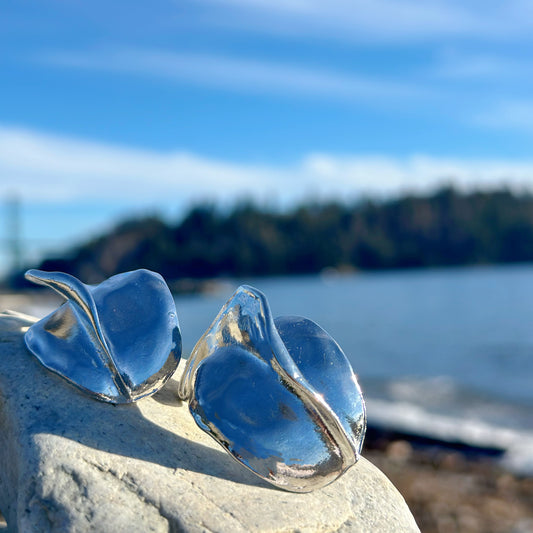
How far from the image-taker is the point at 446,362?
811 inches

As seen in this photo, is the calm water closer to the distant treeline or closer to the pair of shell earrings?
the pair of shell earrings

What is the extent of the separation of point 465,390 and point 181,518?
14.1 m

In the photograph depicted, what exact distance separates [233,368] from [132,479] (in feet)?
1.98

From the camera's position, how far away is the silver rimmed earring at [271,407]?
2.60 m

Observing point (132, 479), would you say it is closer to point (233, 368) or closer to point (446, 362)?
point (233, 368)

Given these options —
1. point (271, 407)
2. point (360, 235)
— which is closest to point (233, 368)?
point (271, 407)

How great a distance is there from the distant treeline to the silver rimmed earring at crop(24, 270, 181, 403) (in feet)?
229

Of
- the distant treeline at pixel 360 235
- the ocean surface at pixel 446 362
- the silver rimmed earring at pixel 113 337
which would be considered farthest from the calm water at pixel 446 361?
the distant treeline at pixel 360 235

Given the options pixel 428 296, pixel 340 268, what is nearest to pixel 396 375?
pixel 428 296

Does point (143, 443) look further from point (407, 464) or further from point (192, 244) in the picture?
point (192, 244)

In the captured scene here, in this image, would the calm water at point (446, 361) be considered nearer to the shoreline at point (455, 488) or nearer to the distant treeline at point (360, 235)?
the shoreline at point (455, 488)

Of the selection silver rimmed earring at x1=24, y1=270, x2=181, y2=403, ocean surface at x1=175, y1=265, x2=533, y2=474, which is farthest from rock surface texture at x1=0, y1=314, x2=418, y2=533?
ocean surface at x1=175, y1=265, x2=533, y2=474

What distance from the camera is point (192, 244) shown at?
74000 millimetres

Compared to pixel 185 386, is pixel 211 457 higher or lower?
lower
